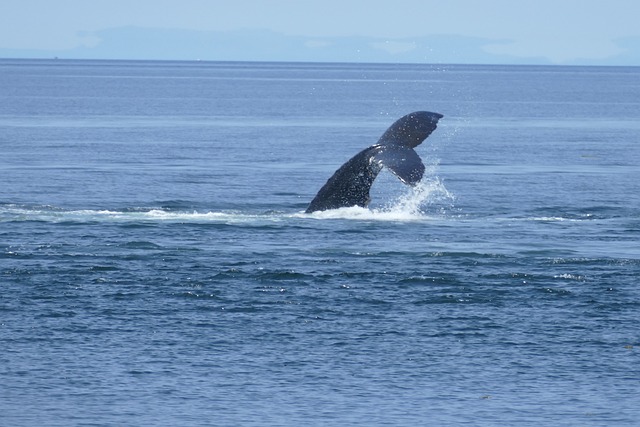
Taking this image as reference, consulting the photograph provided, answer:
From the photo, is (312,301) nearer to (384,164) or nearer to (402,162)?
(402,162)

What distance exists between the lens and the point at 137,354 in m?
16.8

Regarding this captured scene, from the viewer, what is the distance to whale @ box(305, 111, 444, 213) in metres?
24.7

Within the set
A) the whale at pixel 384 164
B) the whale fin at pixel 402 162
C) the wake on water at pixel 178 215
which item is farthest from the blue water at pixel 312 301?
the whale fin at pixel 402 162

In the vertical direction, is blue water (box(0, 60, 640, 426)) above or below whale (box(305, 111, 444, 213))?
below

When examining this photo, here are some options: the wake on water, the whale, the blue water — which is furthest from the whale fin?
the wake on water

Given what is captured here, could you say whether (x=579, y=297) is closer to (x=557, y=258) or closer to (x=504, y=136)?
(x=557, y=258)

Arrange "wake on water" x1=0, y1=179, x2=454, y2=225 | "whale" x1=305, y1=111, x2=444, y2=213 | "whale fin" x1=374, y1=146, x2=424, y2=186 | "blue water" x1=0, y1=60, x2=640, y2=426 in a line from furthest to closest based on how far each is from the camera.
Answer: "wake on water" x1=0, y1=179, x2=454, y2=225 < "whale" x1=305, y1=111, x2=444, y2=213 < "whale fin" x1=374, y1=146, x2=424, y2=186 < "blue water" x1=0, y1=60, x2=640, y2=426

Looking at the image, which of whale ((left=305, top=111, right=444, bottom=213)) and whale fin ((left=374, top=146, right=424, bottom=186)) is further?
whale ((left=305, top=111, right=444, bottom=213))

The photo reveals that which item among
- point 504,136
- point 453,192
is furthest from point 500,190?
point 504,136

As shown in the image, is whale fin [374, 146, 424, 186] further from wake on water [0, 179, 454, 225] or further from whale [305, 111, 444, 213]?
wake on water [0, 179, 454, 225]

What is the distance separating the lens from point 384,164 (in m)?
25.2

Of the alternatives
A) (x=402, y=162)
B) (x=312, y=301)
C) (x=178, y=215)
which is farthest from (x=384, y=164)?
(x=178, y=215)

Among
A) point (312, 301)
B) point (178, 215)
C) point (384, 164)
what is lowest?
point (312, 301)

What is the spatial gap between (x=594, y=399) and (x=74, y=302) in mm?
8415
